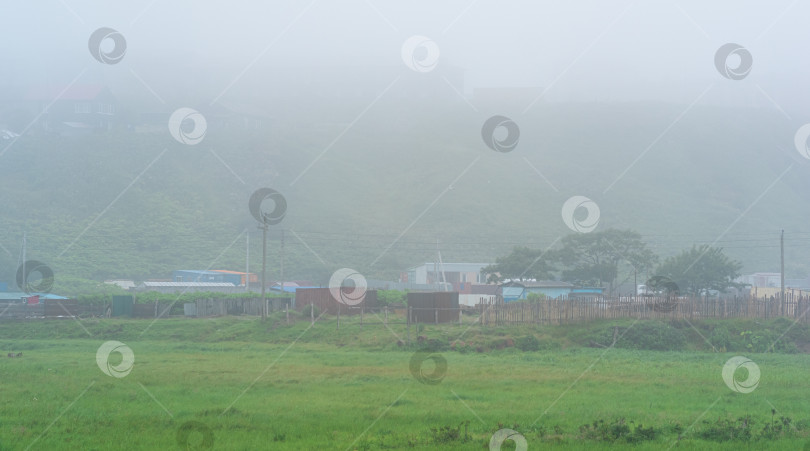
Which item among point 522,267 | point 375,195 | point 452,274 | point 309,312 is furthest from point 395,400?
point 375,195

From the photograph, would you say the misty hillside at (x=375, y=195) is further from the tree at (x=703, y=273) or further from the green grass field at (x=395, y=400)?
the green grass field at (x=395, y=400)

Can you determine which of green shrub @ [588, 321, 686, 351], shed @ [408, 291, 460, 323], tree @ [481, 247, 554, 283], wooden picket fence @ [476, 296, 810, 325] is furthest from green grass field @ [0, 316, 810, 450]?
tree @ [481, 247, 554, 283]

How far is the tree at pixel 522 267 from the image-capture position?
63125mm

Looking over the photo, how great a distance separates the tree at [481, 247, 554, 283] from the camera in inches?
2485

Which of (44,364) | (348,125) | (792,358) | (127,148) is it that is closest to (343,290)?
(44,364)

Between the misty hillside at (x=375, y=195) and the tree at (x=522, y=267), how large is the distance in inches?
1045

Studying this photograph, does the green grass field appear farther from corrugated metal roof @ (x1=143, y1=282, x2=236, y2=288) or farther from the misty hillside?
the misty hillside

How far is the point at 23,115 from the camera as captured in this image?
156 meters

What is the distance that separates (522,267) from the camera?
63.2m

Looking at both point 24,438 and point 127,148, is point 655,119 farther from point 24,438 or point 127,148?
point 24,438

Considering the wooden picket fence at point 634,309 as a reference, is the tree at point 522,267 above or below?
above

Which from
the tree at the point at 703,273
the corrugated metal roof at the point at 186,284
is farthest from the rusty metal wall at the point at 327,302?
the corrugated metal roof at the point at 186,284

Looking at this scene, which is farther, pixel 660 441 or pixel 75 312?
pixel 75 312

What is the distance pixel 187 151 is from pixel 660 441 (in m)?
135
